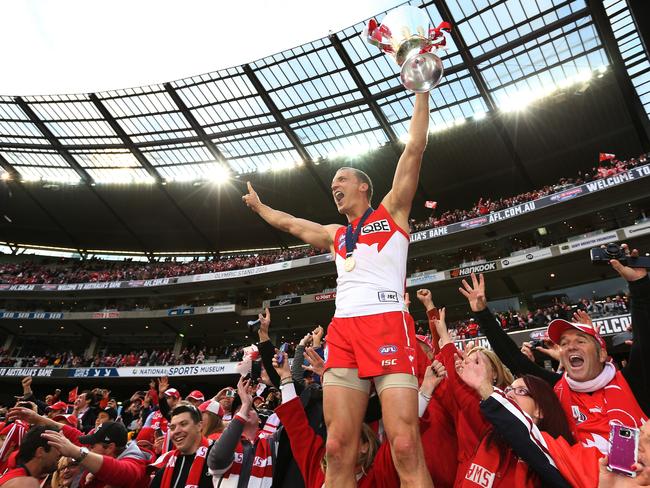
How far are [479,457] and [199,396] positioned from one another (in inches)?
176

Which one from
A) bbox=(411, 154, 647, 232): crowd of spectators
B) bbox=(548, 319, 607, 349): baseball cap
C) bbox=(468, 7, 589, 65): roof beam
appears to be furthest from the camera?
bbox=(468, 7, 589, 65): roof beam

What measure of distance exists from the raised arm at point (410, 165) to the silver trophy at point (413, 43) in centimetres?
14

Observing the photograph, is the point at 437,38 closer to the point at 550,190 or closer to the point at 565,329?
the point at 565,329

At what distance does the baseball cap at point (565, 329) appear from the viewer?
2.84 m

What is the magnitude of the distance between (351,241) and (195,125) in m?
28.5

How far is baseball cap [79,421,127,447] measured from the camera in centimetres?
392

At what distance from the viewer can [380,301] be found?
233 centimetres

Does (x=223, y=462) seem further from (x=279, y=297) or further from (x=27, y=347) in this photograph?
(x=27, y=347)

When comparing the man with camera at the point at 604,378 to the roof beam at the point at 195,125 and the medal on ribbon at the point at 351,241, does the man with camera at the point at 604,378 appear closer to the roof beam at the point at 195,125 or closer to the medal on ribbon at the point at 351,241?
the medal on ribbon at the point at 351,241

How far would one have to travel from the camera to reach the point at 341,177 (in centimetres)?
293

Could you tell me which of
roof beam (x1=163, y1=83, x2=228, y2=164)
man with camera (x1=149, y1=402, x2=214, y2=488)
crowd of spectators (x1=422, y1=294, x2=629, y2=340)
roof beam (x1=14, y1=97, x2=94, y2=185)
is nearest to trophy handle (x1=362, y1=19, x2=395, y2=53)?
man with camera (x1=149, y1=402, x2=214, y2=488)

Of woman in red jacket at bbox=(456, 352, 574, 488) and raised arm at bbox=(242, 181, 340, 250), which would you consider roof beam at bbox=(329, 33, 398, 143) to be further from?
woman in red jacket at bbox=(456, 352, 574, 488)

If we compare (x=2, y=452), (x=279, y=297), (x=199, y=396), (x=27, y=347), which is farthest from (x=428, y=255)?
(x=27, y=347)

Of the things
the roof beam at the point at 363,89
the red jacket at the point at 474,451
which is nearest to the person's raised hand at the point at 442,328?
the red jacket at the point at 474,451
